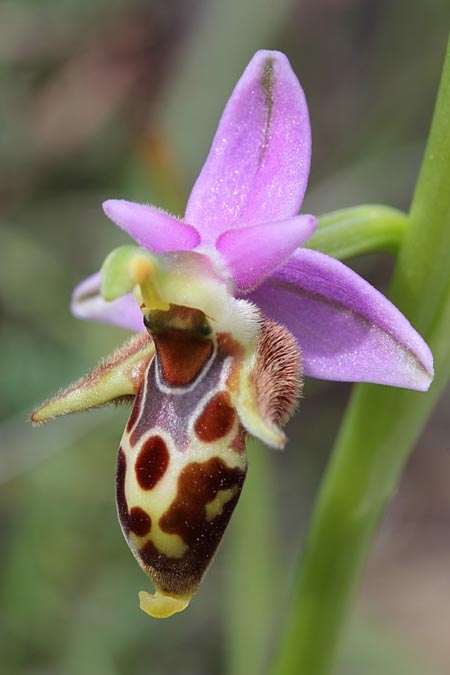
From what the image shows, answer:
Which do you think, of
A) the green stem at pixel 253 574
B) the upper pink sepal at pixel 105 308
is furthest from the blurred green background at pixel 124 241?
the upper pink sepal at pixel 105 308

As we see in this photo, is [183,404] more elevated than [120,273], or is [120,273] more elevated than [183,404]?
[120,273]

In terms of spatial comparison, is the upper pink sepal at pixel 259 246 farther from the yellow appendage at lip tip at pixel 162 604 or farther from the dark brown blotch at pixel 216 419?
the yellow appendage at lip tip at pixel 162 604

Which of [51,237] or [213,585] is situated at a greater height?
[51,237]

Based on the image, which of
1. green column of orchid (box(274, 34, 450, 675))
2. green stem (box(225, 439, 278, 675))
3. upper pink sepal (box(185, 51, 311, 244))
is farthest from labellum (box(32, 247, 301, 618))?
green stem (box(225, 439, 278, 675))

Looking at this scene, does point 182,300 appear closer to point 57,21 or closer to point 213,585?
point 213,585

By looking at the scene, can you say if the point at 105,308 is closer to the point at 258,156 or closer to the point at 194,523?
the point at 258,156

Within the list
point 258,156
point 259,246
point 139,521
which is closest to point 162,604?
point 139,521

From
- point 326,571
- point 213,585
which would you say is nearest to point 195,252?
point 326,571
